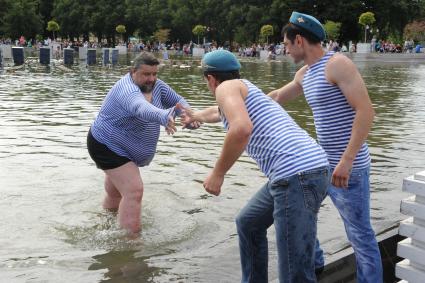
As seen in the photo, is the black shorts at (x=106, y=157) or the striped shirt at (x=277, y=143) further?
the black shorts at (x=106, y=157)

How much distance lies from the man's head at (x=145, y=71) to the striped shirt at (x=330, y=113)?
179 centimetres

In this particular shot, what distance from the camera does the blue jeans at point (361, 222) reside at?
3.90 meters

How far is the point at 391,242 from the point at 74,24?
336 feet

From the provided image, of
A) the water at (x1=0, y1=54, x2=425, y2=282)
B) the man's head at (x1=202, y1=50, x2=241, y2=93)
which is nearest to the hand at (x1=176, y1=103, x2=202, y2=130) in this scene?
the water at (x1=0, y1=54, x2=425, y2=282)

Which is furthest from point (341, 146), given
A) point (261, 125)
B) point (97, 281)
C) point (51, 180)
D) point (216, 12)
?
point (216, 12)

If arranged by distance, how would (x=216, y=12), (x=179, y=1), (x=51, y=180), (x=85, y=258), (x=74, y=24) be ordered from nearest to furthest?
(x=85, y=258) → (x=51, y=180) → (x=216, y=12) → (x=179, y=1) → (x=74, y=24)

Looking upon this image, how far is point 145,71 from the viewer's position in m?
5.37

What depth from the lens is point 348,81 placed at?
12.1 feet

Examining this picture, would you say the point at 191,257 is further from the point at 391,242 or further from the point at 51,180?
the point at 51,180

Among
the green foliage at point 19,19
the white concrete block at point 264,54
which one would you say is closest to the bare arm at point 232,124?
the white concrete block at point 264,54

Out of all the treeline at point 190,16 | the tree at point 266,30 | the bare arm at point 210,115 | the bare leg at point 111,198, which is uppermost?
the treeline at point 190,16

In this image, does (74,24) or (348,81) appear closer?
(348,81)

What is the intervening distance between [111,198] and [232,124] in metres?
3.58

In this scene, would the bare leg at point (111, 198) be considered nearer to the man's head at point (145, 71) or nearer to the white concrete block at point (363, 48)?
the man's head at point (145, 71)
